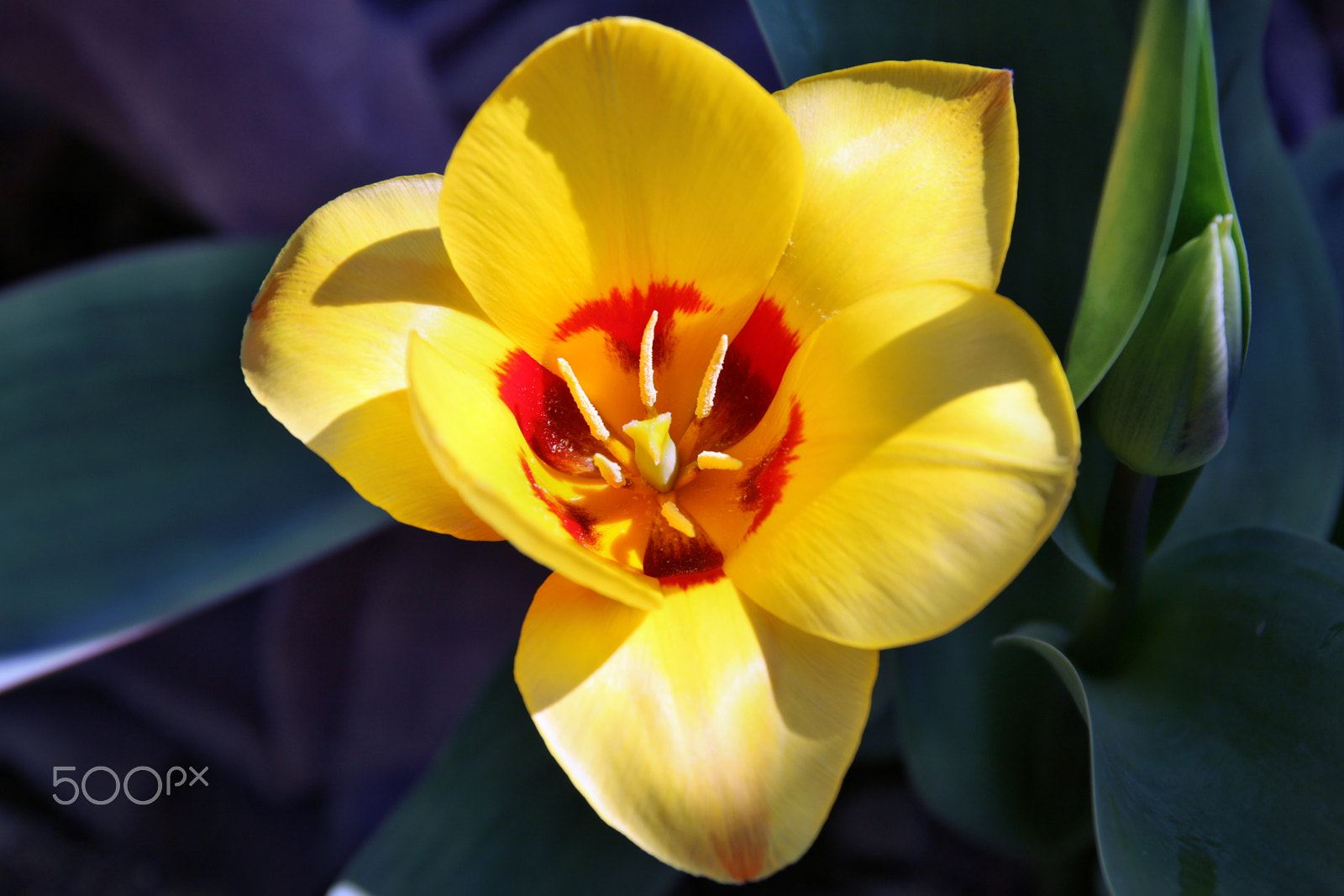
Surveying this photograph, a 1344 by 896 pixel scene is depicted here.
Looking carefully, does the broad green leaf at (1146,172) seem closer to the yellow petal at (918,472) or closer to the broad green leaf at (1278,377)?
the yellow petal at (918,472)

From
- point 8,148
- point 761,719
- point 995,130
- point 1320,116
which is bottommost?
point 1320,116

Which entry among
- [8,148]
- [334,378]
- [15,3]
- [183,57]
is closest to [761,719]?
[334,378]

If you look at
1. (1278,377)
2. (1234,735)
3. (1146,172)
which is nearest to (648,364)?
(1146,172)

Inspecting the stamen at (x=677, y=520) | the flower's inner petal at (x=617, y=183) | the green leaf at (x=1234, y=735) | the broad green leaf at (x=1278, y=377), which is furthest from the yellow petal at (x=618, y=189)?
the broad green leaf at (x=1278, y=377)

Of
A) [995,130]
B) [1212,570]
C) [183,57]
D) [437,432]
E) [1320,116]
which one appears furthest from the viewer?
[1320,116]

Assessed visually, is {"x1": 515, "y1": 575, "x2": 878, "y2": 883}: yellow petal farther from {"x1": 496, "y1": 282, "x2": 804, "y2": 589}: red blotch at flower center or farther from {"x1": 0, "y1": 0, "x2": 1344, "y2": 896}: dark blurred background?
{"x1": 0, "y1": 0, "x2": 1344, "y2": 896}: dark blurred background

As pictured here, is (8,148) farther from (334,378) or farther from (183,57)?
(334,378)

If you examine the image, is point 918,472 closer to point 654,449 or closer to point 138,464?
point 654,449
